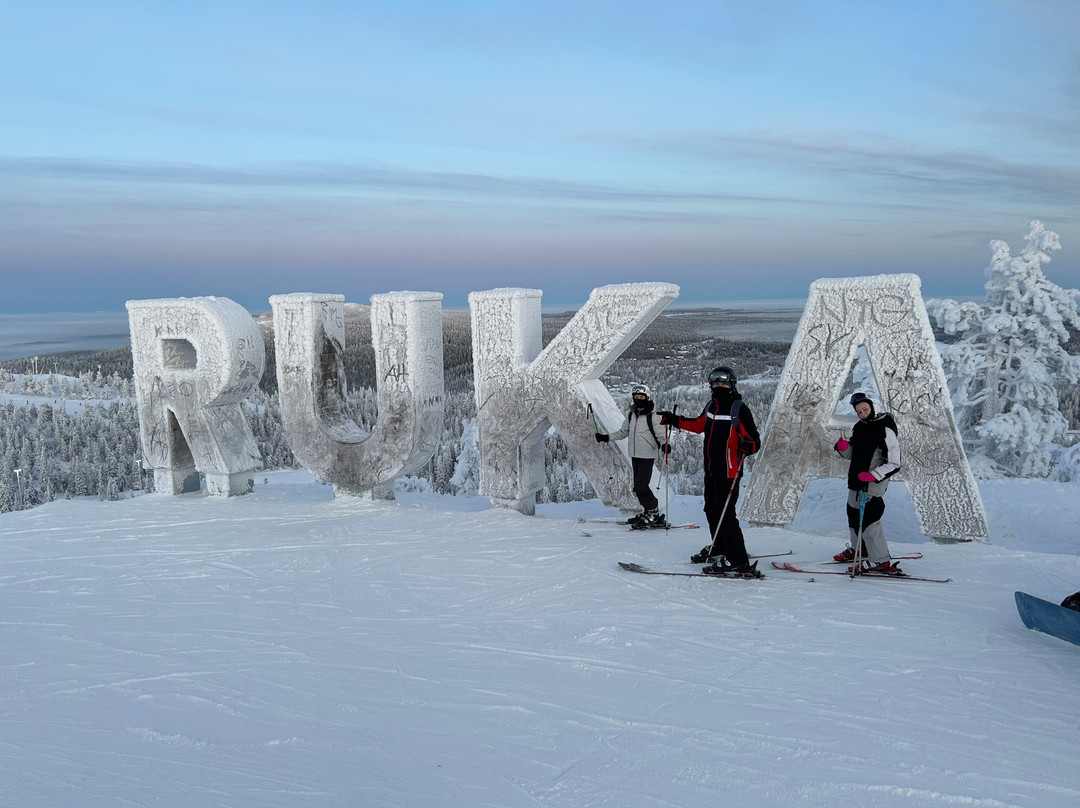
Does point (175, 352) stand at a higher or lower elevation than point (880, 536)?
higher

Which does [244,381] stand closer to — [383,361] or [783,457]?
[383,361]

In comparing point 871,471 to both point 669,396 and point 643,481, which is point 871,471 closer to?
point 643,481

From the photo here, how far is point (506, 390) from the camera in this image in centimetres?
1040

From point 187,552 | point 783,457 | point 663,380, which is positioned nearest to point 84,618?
point 187,552

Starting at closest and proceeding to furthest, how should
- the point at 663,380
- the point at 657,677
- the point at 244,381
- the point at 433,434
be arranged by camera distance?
the point at 657,677
the point at 433,434
the point at 244,381
the point at 663,380

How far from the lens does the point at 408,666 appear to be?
18.2 feet

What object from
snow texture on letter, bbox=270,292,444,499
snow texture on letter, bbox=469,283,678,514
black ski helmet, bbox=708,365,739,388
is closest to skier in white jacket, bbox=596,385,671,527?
snow texture on letter, bbox=469,283,678,514

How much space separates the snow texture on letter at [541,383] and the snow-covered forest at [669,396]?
99 centimetres

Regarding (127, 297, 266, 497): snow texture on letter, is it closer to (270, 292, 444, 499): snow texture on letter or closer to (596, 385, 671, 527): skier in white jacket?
(270, 292, 444, 499): snow texture on letter

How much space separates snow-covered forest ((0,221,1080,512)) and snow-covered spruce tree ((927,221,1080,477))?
1.3 inches

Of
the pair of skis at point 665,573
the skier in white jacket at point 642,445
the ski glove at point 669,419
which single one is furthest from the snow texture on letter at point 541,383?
the pair of skis at point 665,573

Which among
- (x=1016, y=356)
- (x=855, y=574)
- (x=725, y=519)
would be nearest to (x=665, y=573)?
(x=725, y=519)

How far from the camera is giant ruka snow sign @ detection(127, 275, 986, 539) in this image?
8578mm

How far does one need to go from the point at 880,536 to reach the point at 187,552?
7.63m
